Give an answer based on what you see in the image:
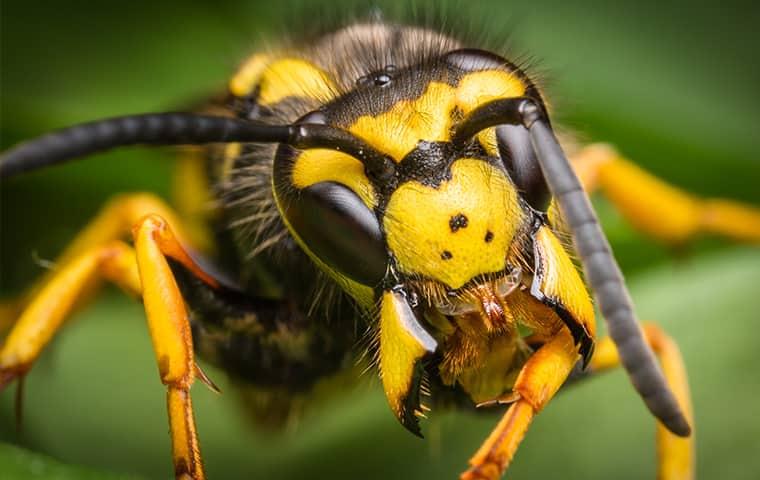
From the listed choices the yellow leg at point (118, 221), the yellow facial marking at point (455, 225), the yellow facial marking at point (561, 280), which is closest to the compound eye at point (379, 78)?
the yellow facial marking at point (455, 225)

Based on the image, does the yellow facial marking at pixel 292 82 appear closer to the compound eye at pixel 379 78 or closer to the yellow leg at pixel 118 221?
the compound eye at pixel 379 78

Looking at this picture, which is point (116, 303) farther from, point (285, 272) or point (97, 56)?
point (285, 272)

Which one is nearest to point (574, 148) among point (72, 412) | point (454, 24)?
point (454, 24)

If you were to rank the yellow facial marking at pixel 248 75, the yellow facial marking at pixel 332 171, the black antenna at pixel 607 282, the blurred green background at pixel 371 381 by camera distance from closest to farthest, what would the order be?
the black antenna at pixel 607 282
the yellow facial marking at pixel 332 171
the yellow facial marking at pixel 248 75
the blurred green background at pixel 371 381

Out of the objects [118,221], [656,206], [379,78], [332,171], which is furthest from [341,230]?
[656,206]

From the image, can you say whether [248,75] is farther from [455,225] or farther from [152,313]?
[455,225]

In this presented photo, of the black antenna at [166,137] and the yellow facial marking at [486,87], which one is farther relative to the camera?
the yellow facial marking at [486,87]

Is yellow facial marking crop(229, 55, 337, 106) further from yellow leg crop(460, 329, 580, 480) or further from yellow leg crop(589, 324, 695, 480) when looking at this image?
yellow leg crop(589, 324, 695, 480)
